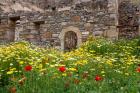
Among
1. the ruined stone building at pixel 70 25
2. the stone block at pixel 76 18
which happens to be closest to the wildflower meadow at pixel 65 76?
the ruined stone building at pixel 70 25

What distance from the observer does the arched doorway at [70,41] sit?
12958 mm

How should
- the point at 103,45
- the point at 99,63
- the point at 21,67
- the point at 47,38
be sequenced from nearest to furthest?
the point at 21,67
the point at 99,63
the point at 103,45
the point at 47,38

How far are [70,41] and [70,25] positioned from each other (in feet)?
1.85

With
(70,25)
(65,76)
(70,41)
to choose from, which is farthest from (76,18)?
(65,76)

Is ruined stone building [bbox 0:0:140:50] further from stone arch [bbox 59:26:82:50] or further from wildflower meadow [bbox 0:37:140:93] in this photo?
wildflower meadow [bbox 0:37:140:93]

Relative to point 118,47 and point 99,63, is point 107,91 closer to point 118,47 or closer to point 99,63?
point 99,63

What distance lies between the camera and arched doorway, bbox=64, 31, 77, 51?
12958 millimetres

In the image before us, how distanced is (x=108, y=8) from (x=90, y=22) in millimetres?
813

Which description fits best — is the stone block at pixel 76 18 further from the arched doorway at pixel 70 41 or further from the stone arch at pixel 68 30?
the arched doorway at pixel 70 41

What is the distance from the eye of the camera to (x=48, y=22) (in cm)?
1357

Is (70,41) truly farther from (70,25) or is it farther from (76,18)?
(76,18)

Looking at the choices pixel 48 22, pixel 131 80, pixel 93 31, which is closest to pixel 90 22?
pixel 93 31

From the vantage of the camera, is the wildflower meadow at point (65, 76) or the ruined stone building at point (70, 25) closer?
the wildflower meadow at point (65, 76)

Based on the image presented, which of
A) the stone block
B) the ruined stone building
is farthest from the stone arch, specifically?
the stone block
